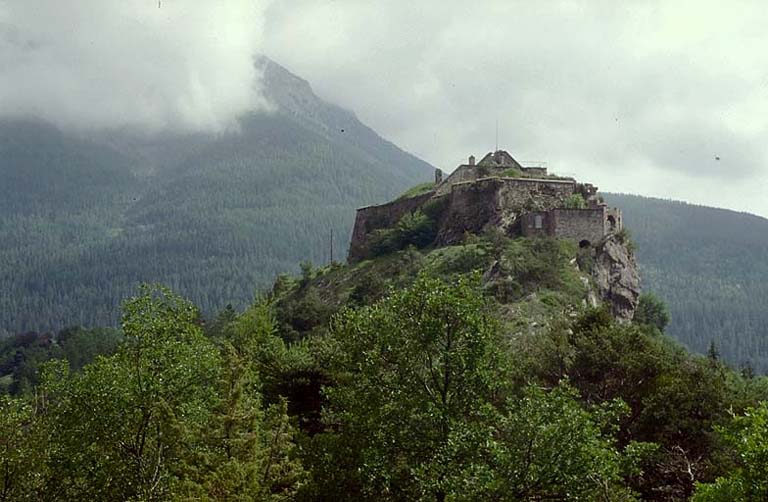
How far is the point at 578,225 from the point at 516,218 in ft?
18.4

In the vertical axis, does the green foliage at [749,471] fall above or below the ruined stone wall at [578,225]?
below

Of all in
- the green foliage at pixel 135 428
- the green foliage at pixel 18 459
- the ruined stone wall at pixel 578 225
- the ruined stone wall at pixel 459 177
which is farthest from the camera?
the ruined stone wall at pixel 459 177

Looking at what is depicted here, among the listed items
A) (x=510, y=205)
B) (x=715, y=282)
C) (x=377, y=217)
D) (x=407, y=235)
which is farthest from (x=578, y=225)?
(x=715, y=282)

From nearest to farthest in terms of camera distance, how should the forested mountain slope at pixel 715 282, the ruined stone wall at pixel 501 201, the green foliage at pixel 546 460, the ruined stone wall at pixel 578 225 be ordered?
1. the green foliage at pixel 546 460
2. the ruined stone wall at pixel 578 225
3. the ruined stone wall at pixel 501 201
4. the forested mountain slope at pixel 715 282

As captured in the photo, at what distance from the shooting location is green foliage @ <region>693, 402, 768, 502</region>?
619 inches

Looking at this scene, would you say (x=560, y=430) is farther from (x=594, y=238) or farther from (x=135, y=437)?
(x=594, y=238)

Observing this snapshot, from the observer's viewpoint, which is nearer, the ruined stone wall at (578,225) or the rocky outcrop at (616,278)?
the rocky outcrop at (616,278)

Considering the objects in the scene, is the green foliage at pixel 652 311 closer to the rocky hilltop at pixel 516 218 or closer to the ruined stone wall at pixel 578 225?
the rocky hilltop at pixel 516 218

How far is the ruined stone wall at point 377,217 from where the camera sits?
7369cm

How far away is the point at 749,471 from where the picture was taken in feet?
52.3

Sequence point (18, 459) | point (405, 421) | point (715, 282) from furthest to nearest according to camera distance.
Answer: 1. point (715, 282)
2. point (18, 459)
3. point (405, 421)

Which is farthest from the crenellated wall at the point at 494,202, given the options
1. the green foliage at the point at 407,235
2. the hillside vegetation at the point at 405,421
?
the hillside vegetation at the point at 405,421

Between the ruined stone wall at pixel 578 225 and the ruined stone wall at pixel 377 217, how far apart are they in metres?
18.2

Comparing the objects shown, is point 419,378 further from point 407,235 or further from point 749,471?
point 407,235
